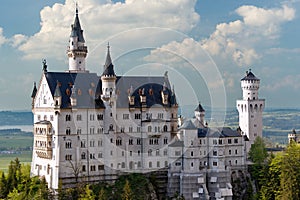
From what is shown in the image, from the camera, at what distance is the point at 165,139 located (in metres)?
90.7

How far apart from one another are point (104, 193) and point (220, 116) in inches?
847

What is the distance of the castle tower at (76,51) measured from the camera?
92.2m

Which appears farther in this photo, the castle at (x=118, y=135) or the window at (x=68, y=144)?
the castle at (x=118, y=135)

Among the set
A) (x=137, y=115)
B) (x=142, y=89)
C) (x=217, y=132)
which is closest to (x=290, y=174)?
(x=217, y=132)

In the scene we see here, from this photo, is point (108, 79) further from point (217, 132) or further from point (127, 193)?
point (217, 132)

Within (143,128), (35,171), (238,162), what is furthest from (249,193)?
(35,171)

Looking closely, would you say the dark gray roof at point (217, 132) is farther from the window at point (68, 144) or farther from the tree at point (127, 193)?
the window at point (68, 144)

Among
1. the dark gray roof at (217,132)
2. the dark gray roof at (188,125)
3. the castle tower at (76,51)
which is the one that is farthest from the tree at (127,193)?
the castle tower at (76,51)

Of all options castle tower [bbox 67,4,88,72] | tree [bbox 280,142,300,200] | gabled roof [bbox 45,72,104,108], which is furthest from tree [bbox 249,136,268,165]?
castle tower [bbox 67,4,88,72]

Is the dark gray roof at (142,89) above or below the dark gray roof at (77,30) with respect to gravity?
below

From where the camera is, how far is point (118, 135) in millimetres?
87125

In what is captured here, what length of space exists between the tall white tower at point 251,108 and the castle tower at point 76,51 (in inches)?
1159

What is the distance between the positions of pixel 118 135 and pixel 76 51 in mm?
15082

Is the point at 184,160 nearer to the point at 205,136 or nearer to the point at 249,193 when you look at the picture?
the point at 205,136
